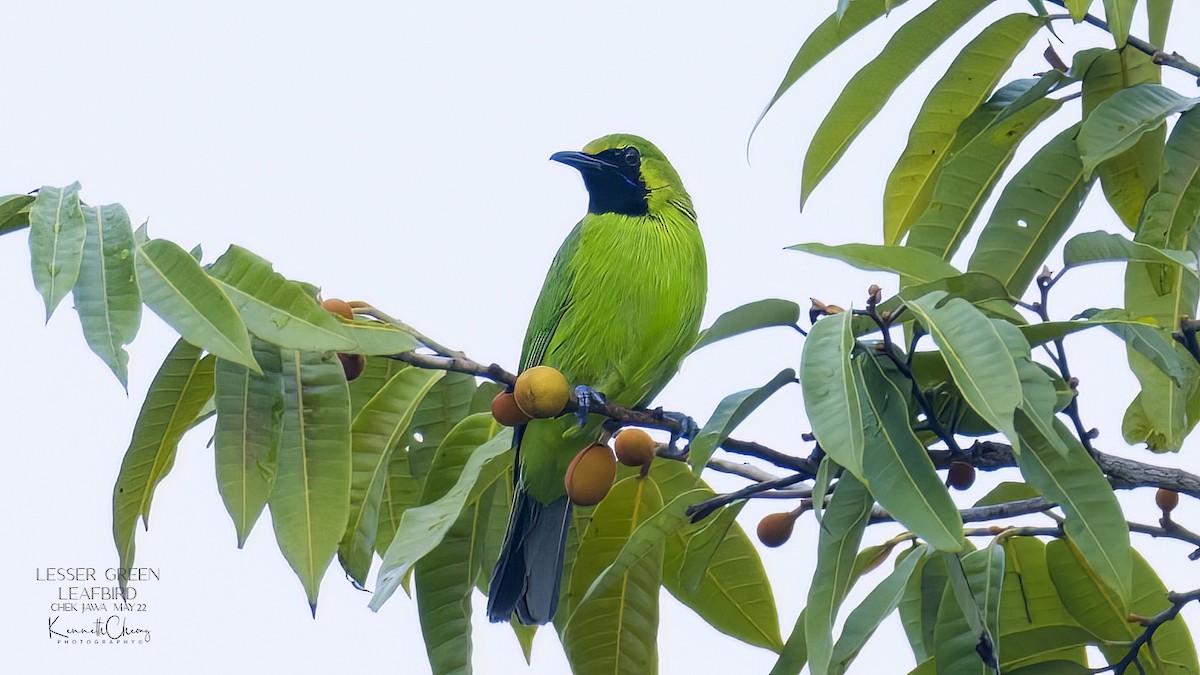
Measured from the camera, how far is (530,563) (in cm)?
329

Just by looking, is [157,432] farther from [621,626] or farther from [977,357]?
[977,357]

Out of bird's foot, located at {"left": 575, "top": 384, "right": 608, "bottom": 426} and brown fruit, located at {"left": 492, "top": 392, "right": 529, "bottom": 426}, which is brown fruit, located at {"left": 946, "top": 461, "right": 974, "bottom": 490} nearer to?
brown fruit, located at {"left": 492, "top": 392, "right": 529, "bottom": 426}

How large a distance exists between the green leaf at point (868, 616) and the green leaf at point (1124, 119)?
81 cm

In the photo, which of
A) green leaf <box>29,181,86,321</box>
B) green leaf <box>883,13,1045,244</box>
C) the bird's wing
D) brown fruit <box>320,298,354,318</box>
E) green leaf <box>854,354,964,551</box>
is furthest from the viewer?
the bird's wing

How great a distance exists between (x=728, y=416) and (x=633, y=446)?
2.51ft

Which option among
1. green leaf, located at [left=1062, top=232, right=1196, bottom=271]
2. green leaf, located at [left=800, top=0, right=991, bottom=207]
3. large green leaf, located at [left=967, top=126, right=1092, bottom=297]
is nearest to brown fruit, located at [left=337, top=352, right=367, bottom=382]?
green leaf, located at [left=800, top=0, right=991, bottom=207]

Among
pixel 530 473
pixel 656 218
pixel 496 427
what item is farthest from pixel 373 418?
pixel 656 218

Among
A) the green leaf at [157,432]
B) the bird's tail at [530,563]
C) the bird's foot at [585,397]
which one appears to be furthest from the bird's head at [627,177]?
the green leaf at [157,432]

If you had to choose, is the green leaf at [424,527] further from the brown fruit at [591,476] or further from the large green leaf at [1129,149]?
the large green leaf at [1129,149]

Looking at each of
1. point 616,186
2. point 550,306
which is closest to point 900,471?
point 550,306

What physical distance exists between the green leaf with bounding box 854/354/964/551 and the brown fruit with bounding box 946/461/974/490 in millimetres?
555

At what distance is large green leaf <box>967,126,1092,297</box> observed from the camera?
2666mm

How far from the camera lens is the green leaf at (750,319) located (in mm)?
2031

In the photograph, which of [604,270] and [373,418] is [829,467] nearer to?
[373,418]
